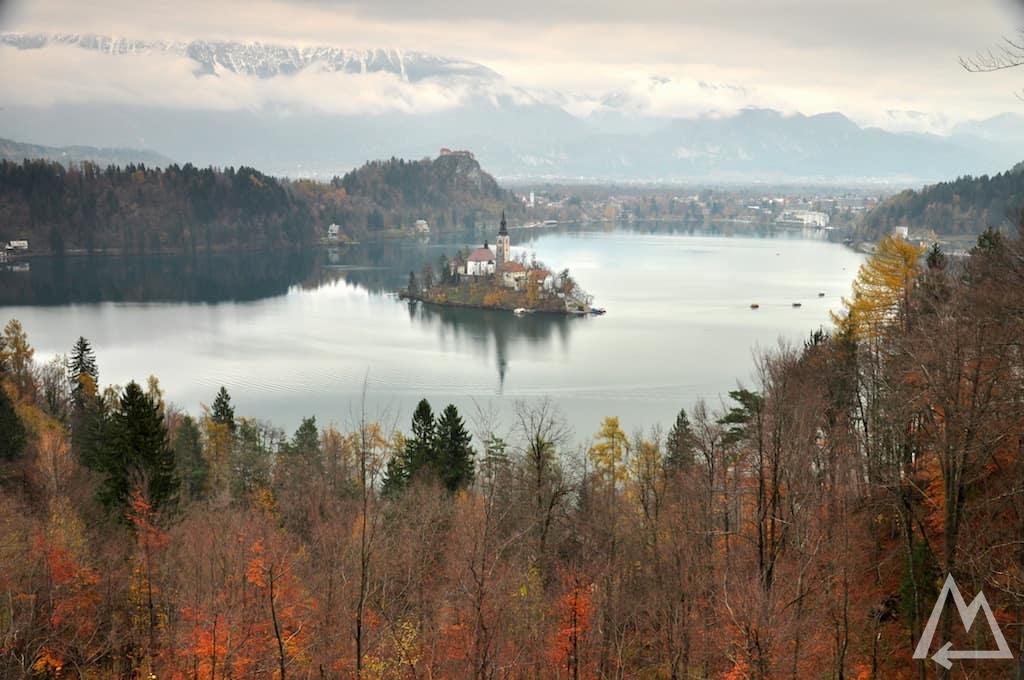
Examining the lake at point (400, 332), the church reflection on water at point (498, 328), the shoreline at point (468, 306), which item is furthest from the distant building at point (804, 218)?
the church reflection on water at point (498, 328)

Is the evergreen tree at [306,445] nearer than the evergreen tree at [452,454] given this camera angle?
No

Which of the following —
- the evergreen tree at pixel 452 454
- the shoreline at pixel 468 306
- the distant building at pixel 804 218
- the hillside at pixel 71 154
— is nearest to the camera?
the evergreen tree at pixel 452 454

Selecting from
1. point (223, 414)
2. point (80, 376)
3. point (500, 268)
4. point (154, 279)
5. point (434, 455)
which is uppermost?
point (500, 268)

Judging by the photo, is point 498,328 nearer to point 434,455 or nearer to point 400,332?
point 400,332

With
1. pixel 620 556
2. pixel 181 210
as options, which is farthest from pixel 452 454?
pixel 181 210

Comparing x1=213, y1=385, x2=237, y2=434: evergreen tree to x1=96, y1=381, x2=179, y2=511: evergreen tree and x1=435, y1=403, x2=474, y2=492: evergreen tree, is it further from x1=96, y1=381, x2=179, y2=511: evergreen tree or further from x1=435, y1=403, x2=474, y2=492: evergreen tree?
x1=96, y1=381, x2=179, y2=511: evergreen tree

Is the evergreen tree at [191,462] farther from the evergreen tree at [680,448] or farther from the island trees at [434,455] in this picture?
the evergreen tree at [680,448]
